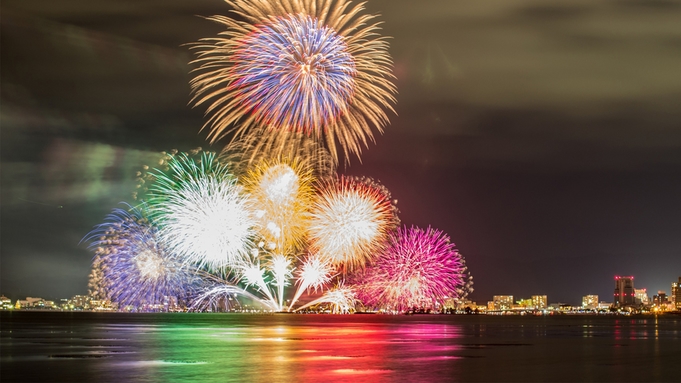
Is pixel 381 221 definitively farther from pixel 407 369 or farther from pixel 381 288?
pixel 407 369

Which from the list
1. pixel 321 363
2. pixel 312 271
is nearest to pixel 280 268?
pixel 312 271

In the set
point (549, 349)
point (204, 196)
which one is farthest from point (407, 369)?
point (204, 196)

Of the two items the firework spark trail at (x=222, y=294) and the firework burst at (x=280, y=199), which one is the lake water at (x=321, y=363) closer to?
the firework burst at (x=280, y=199)

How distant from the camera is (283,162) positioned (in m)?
86.2

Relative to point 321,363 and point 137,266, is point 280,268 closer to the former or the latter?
point 137,266

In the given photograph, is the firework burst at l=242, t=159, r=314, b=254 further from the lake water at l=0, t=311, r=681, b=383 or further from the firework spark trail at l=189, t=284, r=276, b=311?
the lake water at l=0, t=311, r=681, b=383

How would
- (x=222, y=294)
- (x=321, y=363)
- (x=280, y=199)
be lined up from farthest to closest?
(x=222, y=294) → (x=280, y=199) → (x=321, y=363)

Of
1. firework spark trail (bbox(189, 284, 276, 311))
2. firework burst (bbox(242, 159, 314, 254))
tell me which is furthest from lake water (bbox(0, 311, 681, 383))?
firework spark trail (bbox(189, 284, 276, 311))

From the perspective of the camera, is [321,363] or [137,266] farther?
[137,266]

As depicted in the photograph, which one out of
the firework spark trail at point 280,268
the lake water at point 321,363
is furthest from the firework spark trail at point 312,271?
the lake water at point 321,363

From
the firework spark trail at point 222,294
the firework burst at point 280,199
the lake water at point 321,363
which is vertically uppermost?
the firework burst at point 280,199

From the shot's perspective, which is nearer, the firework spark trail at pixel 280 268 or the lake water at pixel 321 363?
the lake water at pixel 321 363

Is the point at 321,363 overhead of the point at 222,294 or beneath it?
overhead

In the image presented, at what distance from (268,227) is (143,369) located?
210ft
